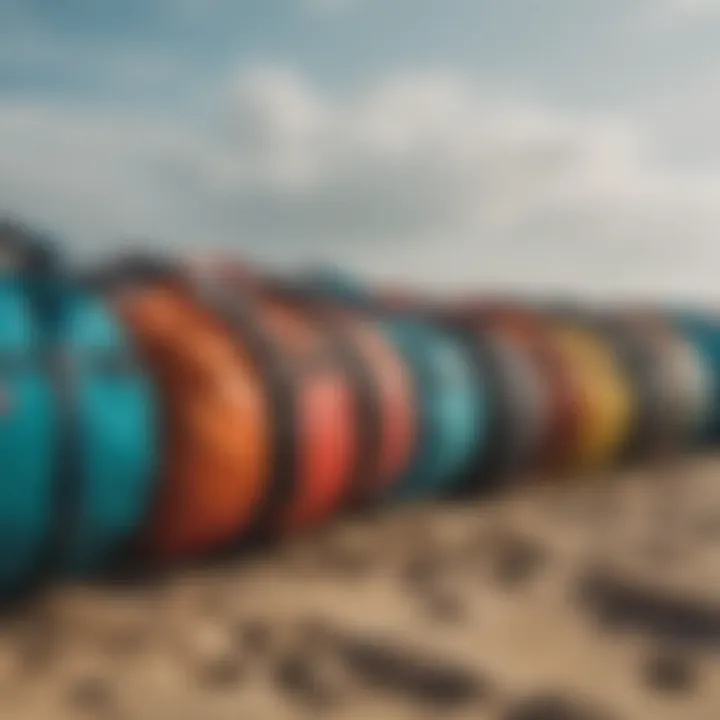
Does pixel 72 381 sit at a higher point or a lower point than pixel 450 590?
higher

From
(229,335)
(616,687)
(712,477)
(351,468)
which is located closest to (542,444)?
(712,477)

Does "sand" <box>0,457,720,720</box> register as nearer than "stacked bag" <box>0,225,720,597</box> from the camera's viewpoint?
Yes

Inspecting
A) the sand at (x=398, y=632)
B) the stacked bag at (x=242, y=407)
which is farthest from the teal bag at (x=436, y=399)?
the sand at (x=398, y=632)

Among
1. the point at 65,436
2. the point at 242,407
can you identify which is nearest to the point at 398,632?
the point at 242,407

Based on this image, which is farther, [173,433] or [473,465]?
[473,465]

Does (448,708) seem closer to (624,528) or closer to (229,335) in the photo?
(229,335)

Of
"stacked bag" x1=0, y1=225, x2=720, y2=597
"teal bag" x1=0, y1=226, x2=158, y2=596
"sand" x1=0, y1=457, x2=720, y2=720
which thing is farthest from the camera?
"stacked bag" x1=0, y1=225, x2=720, y2=597

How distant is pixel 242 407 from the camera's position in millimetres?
3242

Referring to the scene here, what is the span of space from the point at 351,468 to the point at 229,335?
60cm

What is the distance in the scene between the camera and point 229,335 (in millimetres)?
3422

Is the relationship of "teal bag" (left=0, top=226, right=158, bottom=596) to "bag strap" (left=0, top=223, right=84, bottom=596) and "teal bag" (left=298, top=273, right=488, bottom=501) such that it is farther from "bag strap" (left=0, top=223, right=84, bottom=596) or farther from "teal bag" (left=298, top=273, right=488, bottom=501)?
"teal bag" (left=298, top=273, right=488, bottom=501)

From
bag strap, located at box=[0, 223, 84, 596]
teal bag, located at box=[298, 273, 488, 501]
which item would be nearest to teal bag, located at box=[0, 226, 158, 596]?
bag strap, located at box=[0, 223, 84, 596]

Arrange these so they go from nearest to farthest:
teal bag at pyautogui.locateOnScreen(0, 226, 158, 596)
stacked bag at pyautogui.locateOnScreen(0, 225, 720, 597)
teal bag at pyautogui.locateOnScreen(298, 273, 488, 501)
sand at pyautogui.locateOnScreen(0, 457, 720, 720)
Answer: sand at pyautogui.locateOnScreen(0, 457, 720, 720)
teal bag at pyautogui.locateOnScreen(0, 226, 158, 596)
stacked bag at pyautogui.locateOnScreen(0, 225, 720, 597)
teal bag at pyautogui.locateOnScreen(298, 273, 488, 501)

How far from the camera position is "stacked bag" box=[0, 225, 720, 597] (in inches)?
113
